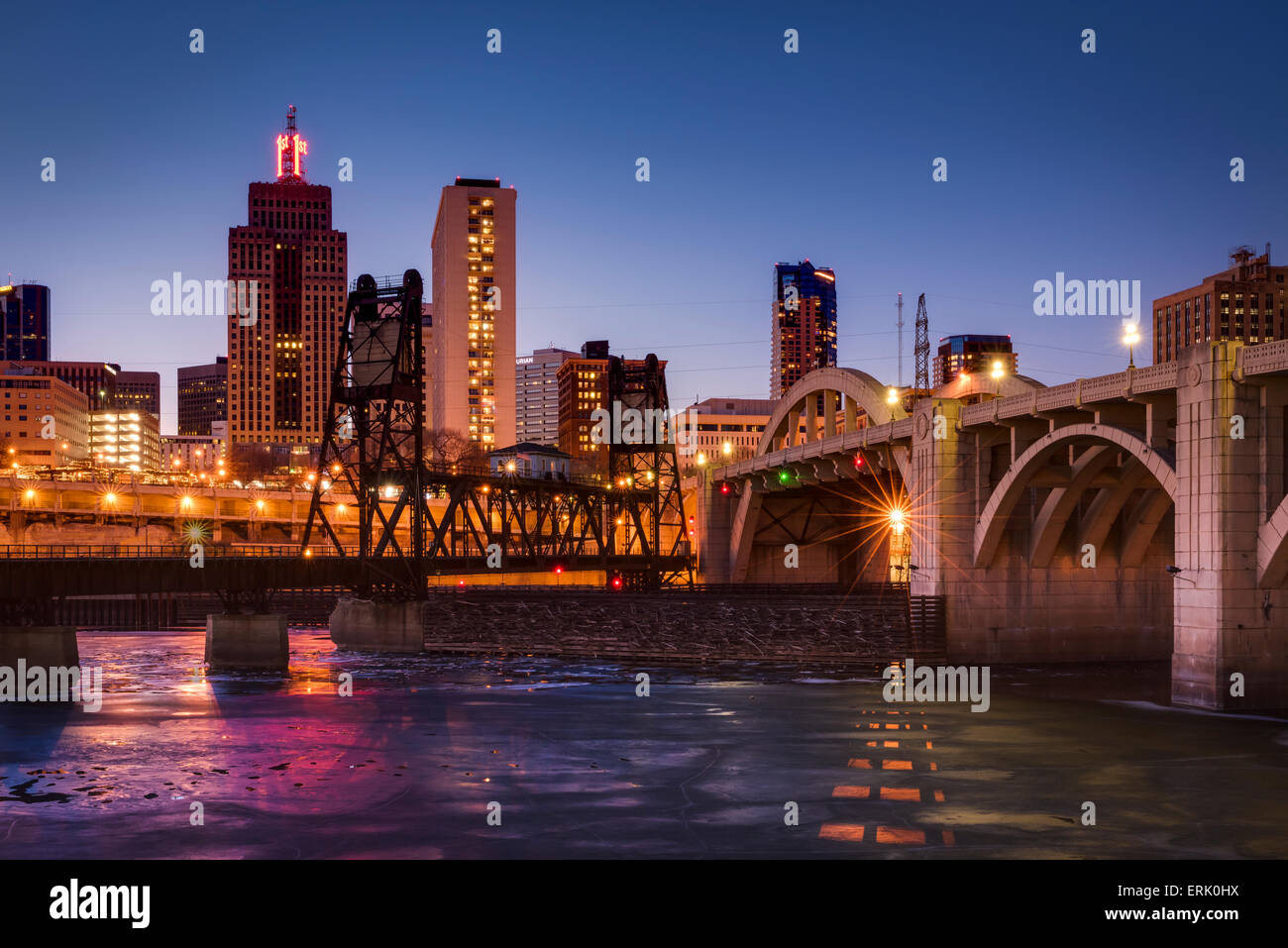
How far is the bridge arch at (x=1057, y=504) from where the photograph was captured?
5216cm

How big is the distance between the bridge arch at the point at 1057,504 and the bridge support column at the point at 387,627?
2957 cm

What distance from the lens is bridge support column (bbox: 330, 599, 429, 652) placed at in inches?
2623

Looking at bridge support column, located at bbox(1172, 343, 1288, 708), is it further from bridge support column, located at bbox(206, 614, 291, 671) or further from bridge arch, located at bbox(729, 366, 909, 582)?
bridge support column, located at bbox(206, 614, 291, 671)

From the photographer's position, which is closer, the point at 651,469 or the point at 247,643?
the point at 247,643

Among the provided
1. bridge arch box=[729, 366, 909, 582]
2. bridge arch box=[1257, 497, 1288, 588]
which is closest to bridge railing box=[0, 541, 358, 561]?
bridge arch box=[729, 366, 909, 582]

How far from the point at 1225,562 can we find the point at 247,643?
42228 mm

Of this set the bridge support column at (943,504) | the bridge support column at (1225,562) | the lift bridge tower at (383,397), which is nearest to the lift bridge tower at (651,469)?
the lift bridge tower at (383,397)

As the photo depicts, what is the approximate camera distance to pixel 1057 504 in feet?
180

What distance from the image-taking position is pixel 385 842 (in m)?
21.1

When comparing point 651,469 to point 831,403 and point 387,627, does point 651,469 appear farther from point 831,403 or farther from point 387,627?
point 387,627

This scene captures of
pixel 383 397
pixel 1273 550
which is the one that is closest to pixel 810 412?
pixel 383 397

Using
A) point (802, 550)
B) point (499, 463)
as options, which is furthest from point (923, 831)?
point (499, 463)

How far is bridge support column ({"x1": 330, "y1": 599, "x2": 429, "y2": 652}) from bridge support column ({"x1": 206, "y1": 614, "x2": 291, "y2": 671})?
8.08 m
